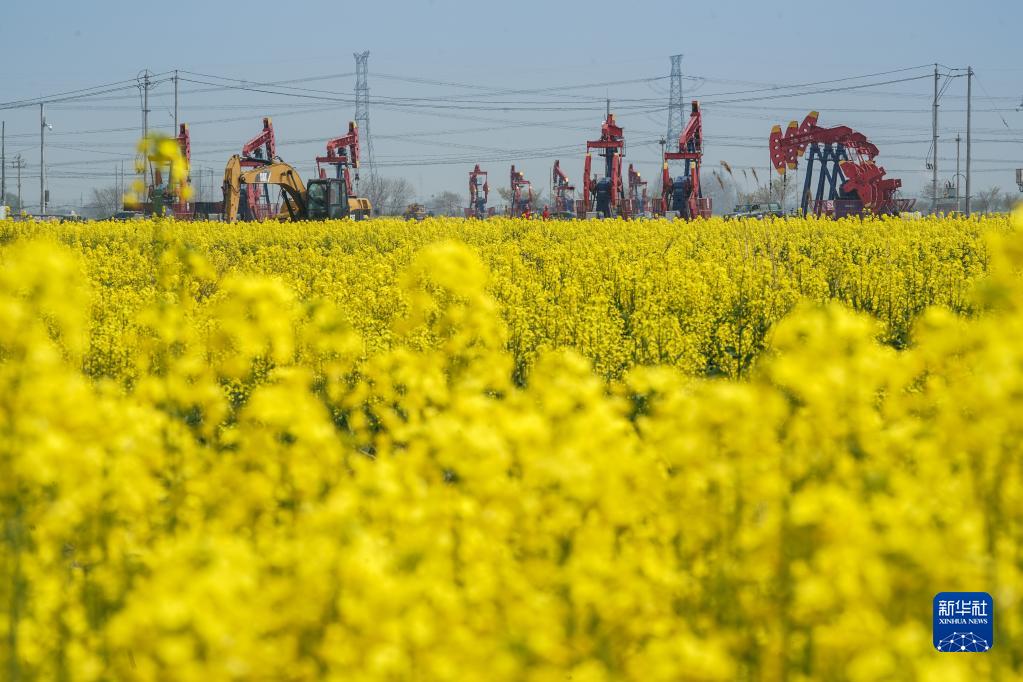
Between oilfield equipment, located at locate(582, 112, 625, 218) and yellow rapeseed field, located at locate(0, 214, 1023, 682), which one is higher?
oilfield equipment, located at locate(582, 112, 625, 218)

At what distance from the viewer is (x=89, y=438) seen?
3.48m

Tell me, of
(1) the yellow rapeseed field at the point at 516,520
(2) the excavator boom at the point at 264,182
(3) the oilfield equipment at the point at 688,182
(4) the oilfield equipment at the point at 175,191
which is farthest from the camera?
(3) the oilfield equipment at the point at 688,182

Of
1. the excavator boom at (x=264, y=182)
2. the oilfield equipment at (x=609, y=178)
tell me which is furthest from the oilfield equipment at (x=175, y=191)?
the oilfield equipment at (x=609, y=178)

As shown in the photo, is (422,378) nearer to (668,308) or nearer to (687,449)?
(687,449)

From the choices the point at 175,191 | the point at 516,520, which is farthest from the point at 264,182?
the point at 516,520

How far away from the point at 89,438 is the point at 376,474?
4.04ft

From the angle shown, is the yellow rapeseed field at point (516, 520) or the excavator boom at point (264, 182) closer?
the yellow rapeseed field at point (516, 520)

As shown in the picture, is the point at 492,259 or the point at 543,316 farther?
the point at 492,259

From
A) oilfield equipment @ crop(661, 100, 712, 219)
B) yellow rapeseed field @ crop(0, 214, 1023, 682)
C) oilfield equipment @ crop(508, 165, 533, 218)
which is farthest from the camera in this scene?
oilfield equipment @ crop(508, 165, 533, 218)

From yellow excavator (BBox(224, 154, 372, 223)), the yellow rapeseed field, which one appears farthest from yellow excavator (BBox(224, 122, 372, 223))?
the yellow rapeseed field

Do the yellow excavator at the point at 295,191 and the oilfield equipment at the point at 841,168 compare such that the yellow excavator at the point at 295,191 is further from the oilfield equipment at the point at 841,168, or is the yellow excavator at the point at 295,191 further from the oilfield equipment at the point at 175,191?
the oilfield equipment at the point at 841,168

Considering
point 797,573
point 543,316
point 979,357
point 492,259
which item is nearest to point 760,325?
point 543,316

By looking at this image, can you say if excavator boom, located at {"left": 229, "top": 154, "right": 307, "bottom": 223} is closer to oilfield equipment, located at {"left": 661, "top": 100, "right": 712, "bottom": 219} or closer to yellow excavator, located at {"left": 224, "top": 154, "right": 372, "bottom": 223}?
yellow excavator, located at {"left": 224, "top": 154, "right": 372, "bottom": 223}

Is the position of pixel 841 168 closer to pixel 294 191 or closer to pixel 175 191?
pixel 294 191
